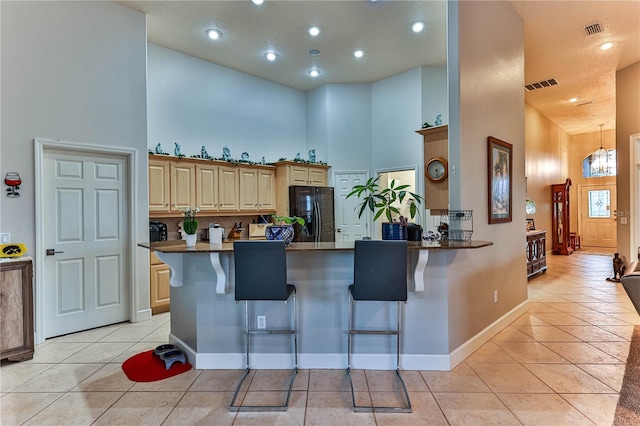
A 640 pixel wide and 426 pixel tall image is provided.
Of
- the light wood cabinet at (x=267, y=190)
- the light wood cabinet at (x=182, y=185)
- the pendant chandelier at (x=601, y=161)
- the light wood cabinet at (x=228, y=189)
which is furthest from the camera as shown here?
the pendant chandelier at (x=601, y=161)

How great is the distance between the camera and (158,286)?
14.4ft

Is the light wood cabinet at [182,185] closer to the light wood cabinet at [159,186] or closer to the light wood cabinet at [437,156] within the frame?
the light wood cabinet at [159,186]

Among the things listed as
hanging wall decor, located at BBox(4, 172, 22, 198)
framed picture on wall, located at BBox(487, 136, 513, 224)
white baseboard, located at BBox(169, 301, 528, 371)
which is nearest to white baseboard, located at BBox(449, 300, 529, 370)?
white baseboard, located at BBox(169, 301, 528, 371)

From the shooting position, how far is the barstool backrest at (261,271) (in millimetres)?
2398

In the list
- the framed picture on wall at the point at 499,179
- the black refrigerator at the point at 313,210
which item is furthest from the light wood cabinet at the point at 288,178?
the framed picture on wall at the point at 499,179

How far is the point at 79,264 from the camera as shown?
379cm

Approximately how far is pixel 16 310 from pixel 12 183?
1.21m

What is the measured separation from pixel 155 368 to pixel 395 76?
5825 mm

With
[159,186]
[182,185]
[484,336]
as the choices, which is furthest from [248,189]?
[484,336]

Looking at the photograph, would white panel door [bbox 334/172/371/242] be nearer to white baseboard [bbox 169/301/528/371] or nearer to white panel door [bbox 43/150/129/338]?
white panel door [bbox 43/150/129/338]

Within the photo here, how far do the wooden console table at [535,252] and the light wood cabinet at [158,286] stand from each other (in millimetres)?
5976

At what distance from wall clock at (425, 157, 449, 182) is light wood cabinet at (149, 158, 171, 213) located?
11.7 ft

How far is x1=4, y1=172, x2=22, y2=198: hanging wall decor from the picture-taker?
323 cm

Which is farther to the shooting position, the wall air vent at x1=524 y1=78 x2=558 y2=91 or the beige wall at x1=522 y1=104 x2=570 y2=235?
the beige wall at x1=522 y1=104 x2=570 y2=235
